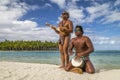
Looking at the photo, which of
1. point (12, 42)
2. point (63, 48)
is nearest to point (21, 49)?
point (12, 42)

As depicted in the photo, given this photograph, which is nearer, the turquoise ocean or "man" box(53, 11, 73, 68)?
"man" box(53, 11, 73, 68)

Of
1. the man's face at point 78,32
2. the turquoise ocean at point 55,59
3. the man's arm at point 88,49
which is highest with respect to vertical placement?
the man's face at point 78,32

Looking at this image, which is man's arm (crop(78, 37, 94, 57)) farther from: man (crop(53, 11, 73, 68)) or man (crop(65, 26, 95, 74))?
man (crop(53, 11, 73, 68))

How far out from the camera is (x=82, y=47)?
7332 mm

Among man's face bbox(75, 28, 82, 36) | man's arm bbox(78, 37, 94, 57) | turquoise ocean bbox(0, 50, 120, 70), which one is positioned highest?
man's face bbox(75, 28, 82, 36)

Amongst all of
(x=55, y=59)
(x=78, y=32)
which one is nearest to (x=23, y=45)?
(x=55, y=59)

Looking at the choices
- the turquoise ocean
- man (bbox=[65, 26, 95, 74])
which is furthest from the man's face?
the turquoise ocean

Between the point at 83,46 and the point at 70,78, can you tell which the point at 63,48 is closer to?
the point at 83,46

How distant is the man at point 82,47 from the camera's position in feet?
23.5

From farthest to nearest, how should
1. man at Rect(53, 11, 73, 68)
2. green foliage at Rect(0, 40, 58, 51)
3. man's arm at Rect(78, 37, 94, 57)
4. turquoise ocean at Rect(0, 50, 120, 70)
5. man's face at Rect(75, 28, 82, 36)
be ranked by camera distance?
1. green foliage at Rect(0, 40, 58, 51)
2. turquoise ocean at Rect(0, 50, 120, 70)
3. man at Rect(53, 11, 73, 68)
4. man's face at Rect(75, 28, 82, 36)
5. man's arm at Rect(78, 37, 94, 57)

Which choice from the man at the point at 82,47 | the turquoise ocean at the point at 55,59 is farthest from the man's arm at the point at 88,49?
the turquoise ocean at the point at 55,59

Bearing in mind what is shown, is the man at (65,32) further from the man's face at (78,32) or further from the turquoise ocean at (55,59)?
the turquoise ocean at (55,59)

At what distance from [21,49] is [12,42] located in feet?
20.8

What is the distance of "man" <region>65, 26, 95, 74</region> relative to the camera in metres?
7.16
